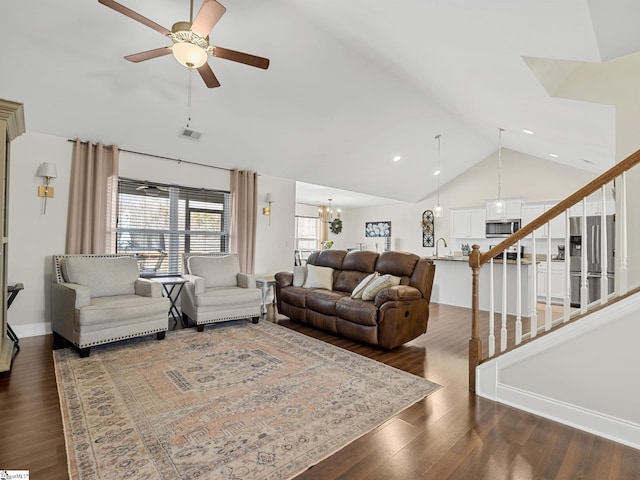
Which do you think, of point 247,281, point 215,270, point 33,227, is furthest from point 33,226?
point 247,281

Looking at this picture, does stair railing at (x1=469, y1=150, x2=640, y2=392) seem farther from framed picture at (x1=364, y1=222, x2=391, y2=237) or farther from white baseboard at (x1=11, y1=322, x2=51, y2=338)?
framed picture at (x1=364, y1=222, x2=391, y2=237)

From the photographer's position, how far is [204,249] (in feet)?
17.7

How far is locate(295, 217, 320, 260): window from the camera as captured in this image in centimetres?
1065

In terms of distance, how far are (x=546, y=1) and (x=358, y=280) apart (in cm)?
329

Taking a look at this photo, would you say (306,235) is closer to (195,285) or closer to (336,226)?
(336,226)

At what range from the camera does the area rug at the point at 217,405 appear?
1.72m

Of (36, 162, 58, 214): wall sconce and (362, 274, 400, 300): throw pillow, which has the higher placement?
(36, 162, 58, 214): wall sconce

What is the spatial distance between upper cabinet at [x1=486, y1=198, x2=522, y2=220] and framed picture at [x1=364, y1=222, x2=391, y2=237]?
2951 mm

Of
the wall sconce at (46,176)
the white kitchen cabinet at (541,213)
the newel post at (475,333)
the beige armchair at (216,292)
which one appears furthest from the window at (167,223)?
the white kitchen cabinet at (541,213)

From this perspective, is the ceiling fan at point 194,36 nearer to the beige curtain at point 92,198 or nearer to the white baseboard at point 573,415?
the beige curtain at point 92,198

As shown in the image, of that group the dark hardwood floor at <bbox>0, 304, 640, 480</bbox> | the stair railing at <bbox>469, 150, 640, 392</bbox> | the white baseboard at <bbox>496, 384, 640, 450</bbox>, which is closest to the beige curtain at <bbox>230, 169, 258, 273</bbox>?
the dark hardwood floor at <bbox>0, 304, 640, 480</bbox>

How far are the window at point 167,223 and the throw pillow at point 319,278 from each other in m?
1.68

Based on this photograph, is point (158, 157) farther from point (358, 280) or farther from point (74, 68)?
point (358, 280)

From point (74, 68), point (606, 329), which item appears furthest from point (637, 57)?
point (74, 68)
